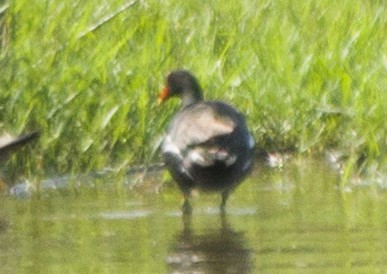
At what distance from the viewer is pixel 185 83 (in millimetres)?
10391

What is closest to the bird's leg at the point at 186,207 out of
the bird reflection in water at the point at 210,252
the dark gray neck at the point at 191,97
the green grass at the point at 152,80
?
the bird reflection in water at the point at 210,252

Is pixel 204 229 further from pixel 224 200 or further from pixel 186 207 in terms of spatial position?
pixel 224 200

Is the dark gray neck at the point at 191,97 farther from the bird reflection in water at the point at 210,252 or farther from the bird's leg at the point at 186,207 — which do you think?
the bird reflection in water at the point at 210,252

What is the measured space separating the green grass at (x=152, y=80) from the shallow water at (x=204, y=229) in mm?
301

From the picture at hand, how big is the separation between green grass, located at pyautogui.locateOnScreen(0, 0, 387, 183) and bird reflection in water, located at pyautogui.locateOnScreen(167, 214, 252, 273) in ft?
5.54

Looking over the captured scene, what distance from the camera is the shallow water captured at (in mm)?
7277

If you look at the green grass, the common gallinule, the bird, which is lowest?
the green grass

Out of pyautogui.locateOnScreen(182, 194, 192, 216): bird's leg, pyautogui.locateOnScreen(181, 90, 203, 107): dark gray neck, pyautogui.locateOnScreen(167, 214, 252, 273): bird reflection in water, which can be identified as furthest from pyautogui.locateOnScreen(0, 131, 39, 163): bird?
pyautogui.locateOnScreen(181, 90, 203, 107): dark gray neck

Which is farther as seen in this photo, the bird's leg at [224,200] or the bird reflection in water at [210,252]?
the bird's leg at [224,200]

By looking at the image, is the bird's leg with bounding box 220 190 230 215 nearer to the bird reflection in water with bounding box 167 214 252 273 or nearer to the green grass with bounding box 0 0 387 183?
the bird reflection in water with bounding box 167 214 252 273

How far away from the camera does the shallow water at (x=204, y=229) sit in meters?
7.28

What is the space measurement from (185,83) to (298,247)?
9.76 ft

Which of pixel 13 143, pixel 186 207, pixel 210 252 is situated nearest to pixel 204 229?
pixel 186 207

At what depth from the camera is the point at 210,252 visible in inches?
303
